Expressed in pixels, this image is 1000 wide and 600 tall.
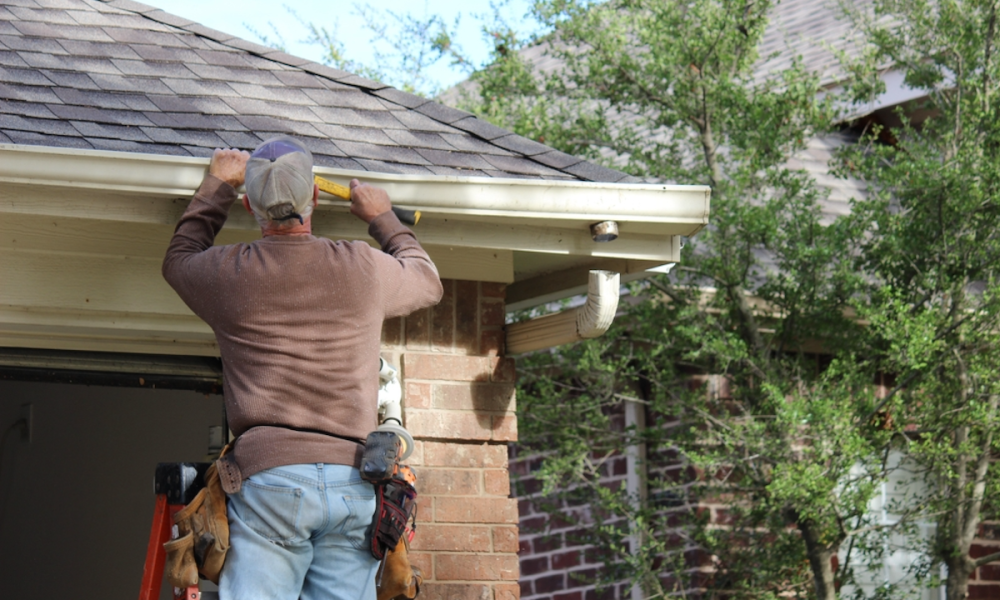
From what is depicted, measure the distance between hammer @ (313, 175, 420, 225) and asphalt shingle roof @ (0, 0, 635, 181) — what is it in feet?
1.23

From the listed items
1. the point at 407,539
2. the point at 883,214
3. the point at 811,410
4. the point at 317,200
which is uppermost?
the point at 883,214

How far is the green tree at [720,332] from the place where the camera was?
21.5 feet

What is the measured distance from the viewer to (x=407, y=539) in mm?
3697

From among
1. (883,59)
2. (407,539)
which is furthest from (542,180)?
(883,59)

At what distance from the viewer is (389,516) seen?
134 inches

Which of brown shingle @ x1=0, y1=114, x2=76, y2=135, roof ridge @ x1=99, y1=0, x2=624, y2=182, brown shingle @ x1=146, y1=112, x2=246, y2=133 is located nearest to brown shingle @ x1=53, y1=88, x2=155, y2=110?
brown shingle @ x1=146, y1=112, x2=246, y2=133

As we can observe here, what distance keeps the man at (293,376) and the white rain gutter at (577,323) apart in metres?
1.02

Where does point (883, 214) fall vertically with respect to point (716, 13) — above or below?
below

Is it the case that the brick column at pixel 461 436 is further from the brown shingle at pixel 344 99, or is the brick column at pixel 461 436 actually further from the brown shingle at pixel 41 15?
the brown shingle at pixel 41 15

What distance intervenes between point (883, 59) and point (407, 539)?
5.21 metres

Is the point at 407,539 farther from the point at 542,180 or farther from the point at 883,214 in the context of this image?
the point at 883,214

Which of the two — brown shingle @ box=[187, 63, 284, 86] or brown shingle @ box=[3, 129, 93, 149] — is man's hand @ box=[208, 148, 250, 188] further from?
brown shingle @ box=[187, 63, 284, 86]

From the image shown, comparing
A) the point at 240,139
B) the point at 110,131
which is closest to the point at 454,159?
the point at 240,139

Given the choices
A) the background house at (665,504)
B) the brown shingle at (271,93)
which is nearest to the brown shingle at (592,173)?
the brown shingle at (271,93)
